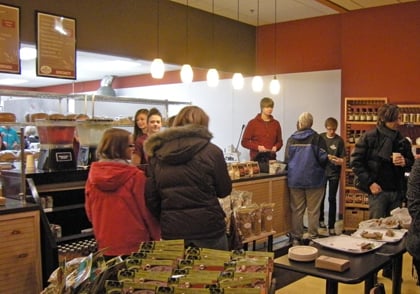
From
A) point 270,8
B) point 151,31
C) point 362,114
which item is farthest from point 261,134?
point 270,8

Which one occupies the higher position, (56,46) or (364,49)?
(364,49)

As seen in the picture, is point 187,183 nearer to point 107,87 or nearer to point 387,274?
point 387,274

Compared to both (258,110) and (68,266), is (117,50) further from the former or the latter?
(68,266)

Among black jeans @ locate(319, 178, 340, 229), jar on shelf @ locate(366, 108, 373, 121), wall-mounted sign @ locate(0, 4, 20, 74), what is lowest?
black jeans @ locate(319, 178, 340, 229)

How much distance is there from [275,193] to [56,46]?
3005 mm

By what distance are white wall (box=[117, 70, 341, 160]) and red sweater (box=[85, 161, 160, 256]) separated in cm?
484

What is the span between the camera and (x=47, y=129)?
3861 mm

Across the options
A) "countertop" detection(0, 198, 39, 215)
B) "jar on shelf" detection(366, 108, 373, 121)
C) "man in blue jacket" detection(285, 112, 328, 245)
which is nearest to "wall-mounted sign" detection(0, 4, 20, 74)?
"countertop" detection(0, 198, 39, 215)

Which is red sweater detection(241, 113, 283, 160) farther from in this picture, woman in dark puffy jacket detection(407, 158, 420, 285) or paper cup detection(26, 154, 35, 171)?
woman in dark puffy jacket detection(407, 158, 420, 285)

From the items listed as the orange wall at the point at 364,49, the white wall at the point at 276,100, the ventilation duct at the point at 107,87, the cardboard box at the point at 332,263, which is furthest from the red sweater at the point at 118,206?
the ventilation duct at the point at 107,87

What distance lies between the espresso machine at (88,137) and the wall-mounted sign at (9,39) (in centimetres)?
114

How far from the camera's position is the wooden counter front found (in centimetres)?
507

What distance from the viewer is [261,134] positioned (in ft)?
19.7

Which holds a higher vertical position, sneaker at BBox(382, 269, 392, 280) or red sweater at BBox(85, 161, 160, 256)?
red sweater at BBox(85, 161, 160, 256)
